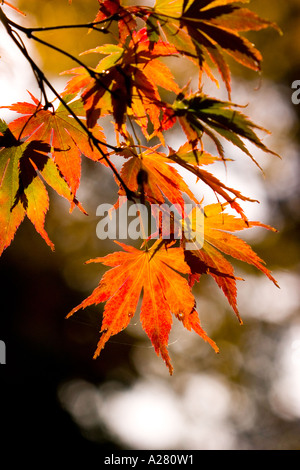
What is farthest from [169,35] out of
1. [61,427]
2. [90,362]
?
[61,427]

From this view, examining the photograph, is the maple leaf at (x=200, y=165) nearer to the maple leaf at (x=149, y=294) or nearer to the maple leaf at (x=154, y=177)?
the maple leaf at (x=154, y=177)

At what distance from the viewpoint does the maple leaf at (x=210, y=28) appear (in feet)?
1.83

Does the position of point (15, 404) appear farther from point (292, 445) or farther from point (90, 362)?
point (292, 445)

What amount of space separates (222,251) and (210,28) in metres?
0.43

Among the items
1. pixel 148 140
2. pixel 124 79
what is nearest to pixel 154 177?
pixel 148 140

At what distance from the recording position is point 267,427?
247 inches

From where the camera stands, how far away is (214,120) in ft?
2.00

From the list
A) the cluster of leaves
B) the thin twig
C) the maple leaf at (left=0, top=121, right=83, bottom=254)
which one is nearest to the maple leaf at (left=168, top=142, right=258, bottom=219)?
the cluster of leaves

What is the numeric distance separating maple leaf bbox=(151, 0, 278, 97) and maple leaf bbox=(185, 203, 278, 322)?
0.98ft

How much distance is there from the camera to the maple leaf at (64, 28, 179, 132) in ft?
2.11

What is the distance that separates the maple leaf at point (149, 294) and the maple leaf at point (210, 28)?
1.22 feet

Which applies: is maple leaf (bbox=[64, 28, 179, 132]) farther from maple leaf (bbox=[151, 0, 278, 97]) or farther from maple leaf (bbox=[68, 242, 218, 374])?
maple leaf (bbox=[68, 242, 218, 374])
